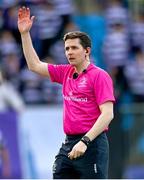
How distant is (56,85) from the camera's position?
50.3 ft

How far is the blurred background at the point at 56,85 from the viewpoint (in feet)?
46.6

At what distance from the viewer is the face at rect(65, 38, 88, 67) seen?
27.0 feet

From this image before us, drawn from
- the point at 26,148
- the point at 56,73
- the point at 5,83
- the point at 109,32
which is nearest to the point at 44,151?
the point at 26,148

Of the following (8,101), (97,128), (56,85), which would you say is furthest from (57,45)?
(97,128)

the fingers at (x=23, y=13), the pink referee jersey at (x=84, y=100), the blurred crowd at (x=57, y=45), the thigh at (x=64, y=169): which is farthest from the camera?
the blurred crowd at (x=57, y=45)

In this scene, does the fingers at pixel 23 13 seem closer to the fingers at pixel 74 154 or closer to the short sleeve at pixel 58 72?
the short sleeve at pixel 58 72

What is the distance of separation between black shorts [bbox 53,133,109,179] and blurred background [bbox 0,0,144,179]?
15.8ft

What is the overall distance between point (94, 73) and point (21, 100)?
261 inches

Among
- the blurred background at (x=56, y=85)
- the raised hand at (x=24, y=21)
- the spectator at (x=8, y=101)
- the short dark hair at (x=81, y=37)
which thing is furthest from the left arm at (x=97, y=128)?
the spectator at (x=8, y=101)

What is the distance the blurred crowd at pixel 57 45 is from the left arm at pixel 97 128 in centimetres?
682

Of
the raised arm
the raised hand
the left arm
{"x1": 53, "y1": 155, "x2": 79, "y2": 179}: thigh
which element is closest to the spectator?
the raised arm

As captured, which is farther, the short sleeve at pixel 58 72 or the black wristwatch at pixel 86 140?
the short sleeve at pixel 58 72

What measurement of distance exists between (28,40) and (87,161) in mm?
1398

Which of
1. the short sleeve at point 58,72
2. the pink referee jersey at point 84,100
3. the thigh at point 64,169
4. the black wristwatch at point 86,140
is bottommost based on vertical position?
the thigh at point 64,169
